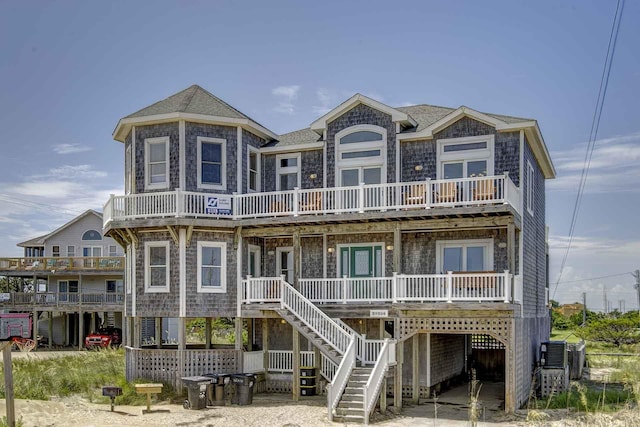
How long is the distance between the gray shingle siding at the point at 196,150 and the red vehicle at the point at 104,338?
65.9 ft

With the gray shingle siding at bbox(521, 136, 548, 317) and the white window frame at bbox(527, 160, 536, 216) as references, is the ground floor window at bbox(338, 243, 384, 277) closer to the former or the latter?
the gray shingle siding at bbox(521, 136, 548, 317)

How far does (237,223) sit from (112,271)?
76.3 ft

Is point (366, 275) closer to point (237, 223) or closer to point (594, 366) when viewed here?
point (237, 223)

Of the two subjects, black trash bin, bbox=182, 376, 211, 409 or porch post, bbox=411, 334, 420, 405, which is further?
porch post, bbox=411, 334, 420, 405

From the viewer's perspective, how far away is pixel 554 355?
25.1 m

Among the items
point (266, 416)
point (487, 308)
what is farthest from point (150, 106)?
point (487, 308)

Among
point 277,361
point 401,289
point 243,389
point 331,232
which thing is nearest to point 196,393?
point 243,389

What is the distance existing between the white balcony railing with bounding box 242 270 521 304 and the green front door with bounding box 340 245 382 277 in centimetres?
141

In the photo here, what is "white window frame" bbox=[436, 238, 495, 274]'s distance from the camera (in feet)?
74.9

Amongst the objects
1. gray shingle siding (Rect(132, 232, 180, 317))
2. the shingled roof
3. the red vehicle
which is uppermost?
the shingled roof

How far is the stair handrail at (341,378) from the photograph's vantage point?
61.7ft

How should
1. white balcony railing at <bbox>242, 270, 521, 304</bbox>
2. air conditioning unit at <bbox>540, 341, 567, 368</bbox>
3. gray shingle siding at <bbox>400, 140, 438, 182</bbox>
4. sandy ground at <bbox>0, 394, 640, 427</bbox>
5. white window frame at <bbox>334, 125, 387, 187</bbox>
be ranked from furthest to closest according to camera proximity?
air conditioning unit at <bbox>540, 341, 567, 368</bbox> < white window frame at <bbox>334, 125, 387, 187</bbox> < gray shingle siding at <bbox>400, 140, 438, 182</bbox> < white balcony railing at <bbox>242, 270, 521, 304</bbox> < sandy ground at <bbox>0, 394, 640, 427</bbox>

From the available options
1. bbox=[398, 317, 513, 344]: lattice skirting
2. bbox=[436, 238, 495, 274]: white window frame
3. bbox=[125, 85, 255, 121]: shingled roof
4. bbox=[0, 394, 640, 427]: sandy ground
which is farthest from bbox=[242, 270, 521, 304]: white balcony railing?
bbox=[125, 85, 255, 121]: shingled roof

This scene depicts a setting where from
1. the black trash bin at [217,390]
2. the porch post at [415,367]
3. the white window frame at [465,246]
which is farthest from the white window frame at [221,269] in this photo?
the white window frame at [465,246]
